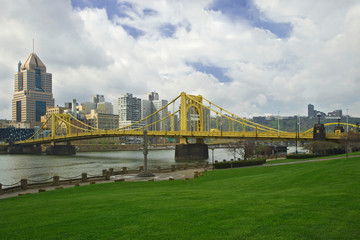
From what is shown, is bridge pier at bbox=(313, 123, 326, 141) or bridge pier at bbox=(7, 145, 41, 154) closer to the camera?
bridge pier at bbox=(313, 123, 326, 141)

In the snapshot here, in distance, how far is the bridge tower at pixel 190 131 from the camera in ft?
247

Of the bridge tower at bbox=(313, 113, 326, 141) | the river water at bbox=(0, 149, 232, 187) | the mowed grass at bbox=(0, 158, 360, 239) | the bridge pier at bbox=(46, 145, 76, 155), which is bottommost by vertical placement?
the river water at bbox=(0, 149, 232, 187)

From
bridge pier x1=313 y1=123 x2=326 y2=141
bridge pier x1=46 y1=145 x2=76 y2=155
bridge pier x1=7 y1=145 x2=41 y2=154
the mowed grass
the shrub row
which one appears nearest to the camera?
the mowed grass

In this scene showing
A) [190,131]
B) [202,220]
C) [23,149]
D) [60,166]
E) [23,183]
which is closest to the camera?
[202,220]

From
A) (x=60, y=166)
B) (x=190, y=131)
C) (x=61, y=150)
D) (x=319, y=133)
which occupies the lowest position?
(x=60, y=166)

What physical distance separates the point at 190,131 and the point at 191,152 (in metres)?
5.61

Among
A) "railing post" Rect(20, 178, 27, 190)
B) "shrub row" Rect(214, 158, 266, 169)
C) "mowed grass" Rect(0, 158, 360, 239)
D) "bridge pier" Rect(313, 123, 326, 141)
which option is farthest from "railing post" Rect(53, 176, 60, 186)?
"bridge pier" Rect(313, 123, 326, 141)

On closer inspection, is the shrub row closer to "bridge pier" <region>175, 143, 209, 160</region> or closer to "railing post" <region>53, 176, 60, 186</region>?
"railing post" <region>53, 176, 60, 186</region>

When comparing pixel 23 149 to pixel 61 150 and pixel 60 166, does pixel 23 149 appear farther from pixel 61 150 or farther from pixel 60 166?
pixel 60 166

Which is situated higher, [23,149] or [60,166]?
[23,149]

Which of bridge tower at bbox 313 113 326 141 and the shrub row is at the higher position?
bridge tower at bbox 313 113 326 141

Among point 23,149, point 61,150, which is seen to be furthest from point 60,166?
point 23,149

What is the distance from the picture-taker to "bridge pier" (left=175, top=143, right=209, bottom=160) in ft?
246

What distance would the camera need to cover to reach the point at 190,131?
75.6 m
